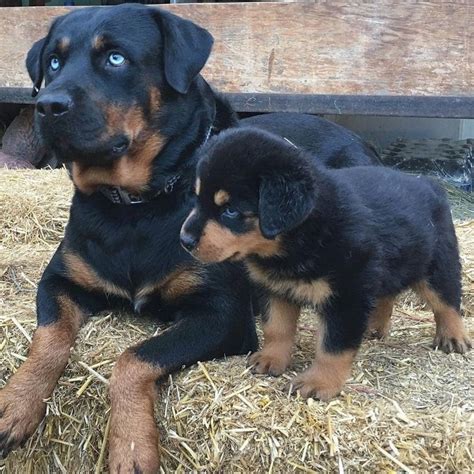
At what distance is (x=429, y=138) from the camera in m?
8.66

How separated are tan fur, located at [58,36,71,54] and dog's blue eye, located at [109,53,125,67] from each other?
0.20m

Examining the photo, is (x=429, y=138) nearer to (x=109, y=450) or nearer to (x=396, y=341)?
(x=396, y=341)

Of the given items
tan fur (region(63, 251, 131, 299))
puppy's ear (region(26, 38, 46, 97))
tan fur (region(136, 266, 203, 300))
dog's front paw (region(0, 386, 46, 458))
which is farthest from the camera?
puppy's ear (region(26, 38, 46, 97))

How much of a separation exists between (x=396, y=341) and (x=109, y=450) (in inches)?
54.7

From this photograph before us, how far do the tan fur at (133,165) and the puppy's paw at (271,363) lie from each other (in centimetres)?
88

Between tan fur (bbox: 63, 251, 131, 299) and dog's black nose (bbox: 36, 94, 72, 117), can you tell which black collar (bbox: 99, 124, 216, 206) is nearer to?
tan fur (bbox: 63, 251, 131, 299)

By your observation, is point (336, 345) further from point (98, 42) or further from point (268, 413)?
point (98, 42)

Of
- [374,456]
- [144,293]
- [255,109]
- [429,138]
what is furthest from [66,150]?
[429,138]

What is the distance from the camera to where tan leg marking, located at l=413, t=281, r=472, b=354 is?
136 inches

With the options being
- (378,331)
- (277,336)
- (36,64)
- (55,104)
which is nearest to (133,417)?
(277,336)

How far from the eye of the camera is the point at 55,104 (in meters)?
3.03

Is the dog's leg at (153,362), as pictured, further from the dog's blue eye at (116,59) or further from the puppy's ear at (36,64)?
the puppy's ear at (36,64)

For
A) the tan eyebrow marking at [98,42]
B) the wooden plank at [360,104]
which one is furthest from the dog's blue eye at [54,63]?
the wooden plank at [360,104]

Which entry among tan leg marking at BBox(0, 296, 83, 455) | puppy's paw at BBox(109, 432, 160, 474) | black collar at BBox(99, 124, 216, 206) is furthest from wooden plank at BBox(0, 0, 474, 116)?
puppy's paw at BBox(109, 432, 160, 474)
